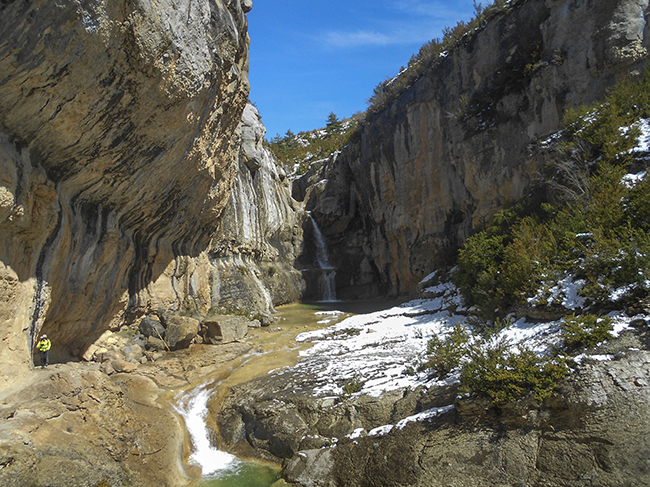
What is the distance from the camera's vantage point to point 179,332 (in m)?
11.7

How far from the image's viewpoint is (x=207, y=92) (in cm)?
905

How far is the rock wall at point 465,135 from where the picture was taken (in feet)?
42.8

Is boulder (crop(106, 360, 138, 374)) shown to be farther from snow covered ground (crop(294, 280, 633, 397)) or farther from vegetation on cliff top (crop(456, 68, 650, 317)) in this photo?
vegetation on cliff top (crop(456, 68, 650, 317))

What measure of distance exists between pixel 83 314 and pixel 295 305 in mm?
14671

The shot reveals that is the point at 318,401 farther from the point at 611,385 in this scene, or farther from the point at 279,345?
the point at 279,345

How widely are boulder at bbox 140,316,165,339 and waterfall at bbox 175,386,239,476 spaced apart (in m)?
3.51

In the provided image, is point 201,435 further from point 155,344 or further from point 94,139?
point 94,139

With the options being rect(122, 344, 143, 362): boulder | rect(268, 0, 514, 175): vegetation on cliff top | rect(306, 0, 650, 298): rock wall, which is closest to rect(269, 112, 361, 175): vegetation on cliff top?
rect(268, 0, 514, 175): vegetation on cliff top

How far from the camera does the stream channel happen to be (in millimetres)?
6229

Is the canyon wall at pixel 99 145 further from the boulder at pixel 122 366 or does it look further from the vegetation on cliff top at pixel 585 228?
the vegetation on cliff top at pixel 585 228

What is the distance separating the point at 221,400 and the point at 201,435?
93 cm

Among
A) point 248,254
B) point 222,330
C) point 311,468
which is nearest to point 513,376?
point 311,468

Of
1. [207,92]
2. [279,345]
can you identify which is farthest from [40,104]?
[279,345]

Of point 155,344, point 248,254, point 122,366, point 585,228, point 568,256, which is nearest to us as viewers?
point 568,256
